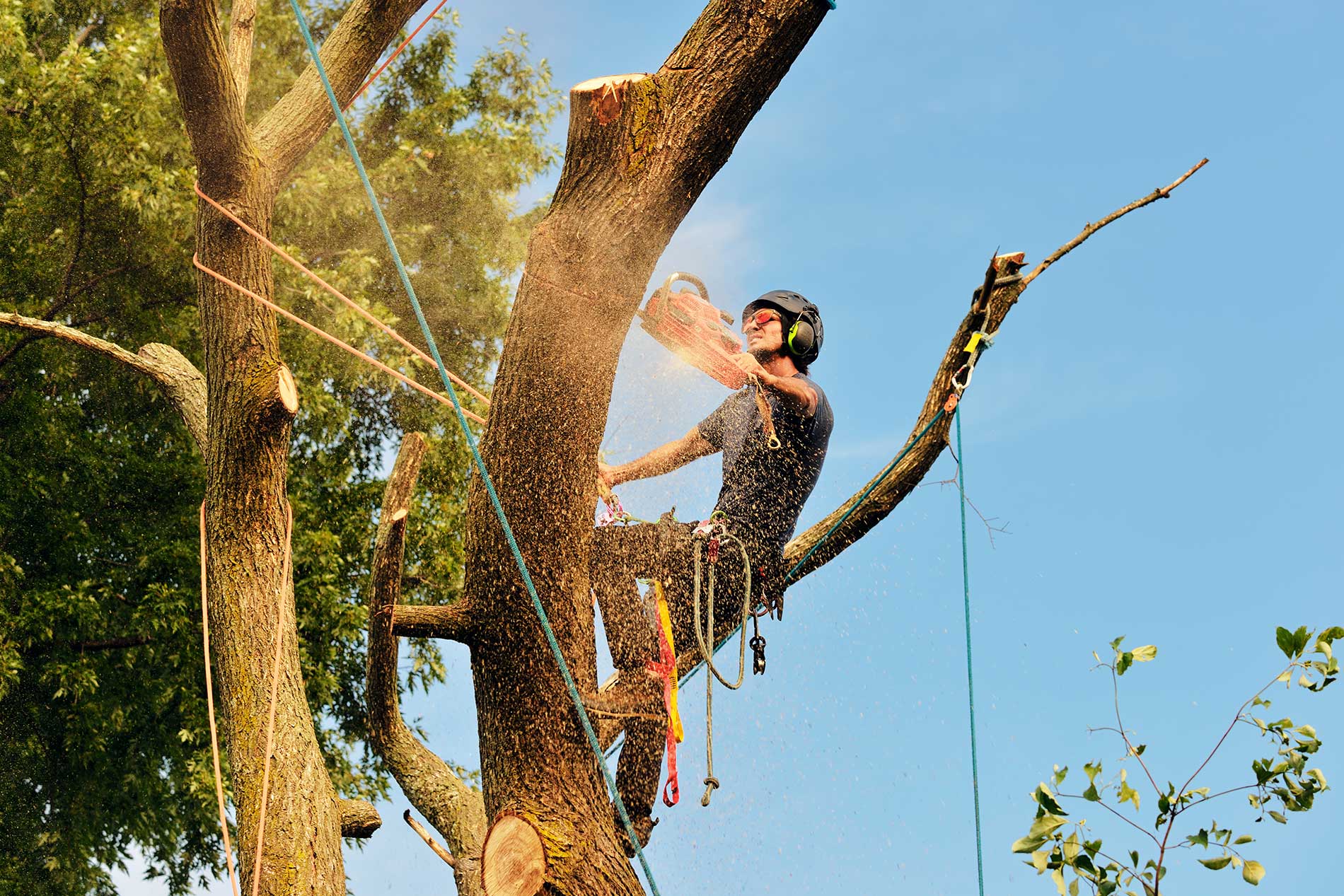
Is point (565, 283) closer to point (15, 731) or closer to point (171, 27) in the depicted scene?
point (171, 27)

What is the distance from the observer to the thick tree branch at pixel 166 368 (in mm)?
5297

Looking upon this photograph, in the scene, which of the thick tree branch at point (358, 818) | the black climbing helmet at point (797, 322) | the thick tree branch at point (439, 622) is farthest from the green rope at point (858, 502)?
the thick tree branch at point (358, 818)

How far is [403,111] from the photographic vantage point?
413 inches

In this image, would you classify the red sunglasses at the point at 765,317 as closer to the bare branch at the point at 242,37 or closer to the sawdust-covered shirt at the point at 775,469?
the sawdust-covered shirt at the point at 775,469

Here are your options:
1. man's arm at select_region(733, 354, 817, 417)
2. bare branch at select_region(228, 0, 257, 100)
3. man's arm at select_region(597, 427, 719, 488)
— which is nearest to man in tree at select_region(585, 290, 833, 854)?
man's arm at select_region(733, 354, 817, 417)

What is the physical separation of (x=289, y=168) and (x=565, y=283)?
276 cm

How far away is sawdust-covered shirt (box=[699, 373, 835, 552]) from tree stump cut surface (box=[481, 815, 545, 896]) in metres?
1.06

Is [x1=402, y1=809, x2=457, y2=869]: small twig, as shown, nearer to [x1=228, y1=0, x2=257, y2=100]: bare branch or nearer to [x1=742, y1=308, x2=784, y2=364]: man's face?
[x1=742, y1=308, x2=784, y2=364]: man's face

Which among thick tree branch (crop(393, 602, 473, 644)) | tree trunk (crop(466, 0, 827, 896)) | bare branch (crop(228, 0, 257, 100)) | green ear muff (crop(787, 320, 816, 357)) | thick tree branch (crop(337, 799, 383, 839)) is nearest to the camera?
tree trunk (crop(466, 0, 827, 896))

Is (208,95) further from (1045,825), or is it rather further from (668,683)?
(1045,825)

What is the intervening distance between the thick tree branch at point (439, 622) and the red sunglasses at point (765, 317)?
1.30 metres

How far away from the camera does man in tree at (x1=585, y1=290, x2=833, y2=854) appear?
3.36 meters

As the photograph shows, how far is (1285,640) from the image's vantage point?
2775mm

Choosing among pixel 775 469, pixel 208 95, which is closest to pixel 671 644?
pixel 775 469
